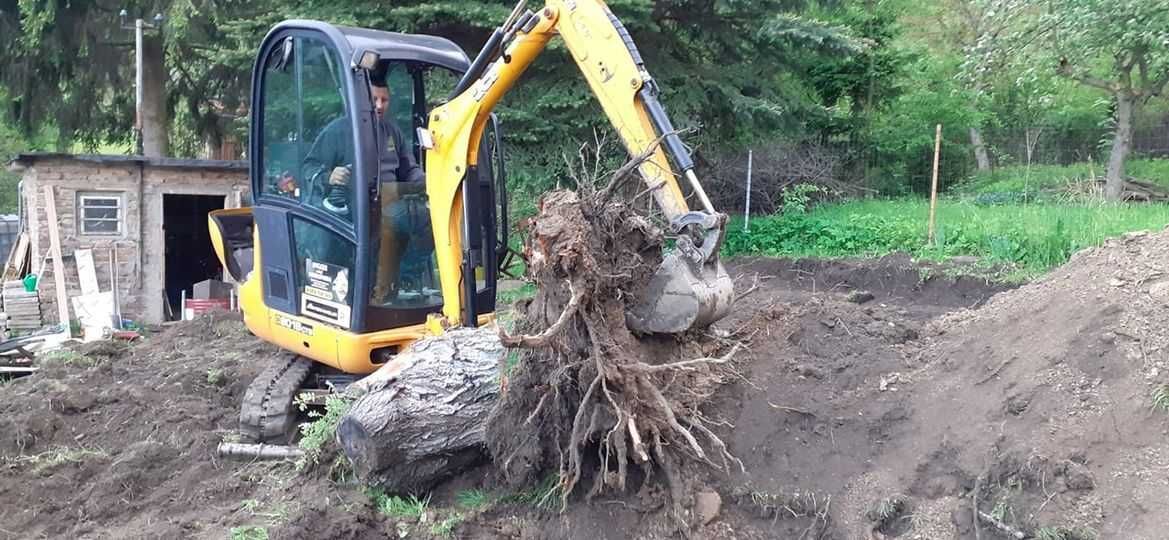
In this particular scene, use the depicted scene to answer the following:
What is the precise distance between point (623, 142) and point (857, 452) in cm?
199

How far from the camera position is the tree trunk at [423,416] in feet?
15.6

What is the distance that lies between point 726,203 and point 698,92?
2.91 metres

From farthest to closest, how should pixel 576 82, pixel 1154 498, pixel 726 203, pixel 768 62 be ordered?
pixel 726 203, pixel 768 62, pixel 576 82, pixel 1154 498

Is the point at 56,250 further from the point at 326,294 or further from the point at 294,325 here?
the point at 326,294

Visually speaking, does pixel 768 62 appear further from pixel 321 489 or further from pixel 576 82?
pixel 321 489

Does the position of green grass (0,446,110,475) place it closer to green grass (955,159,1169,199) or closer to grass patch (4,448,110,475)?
grass patch (4,448,110,475)

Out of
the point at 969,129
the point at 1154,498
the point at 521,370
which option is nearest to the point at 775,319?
the point at 521,370

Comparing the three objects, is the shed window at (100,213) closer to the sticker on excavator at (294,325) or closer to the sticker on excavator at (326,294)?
the sticker on excavator at (294,325)

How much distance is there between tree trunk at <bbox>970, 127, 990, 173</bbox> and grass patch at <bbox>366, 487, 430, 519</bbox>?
13774 millimetres

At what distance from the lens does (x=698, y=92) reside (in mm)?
11750

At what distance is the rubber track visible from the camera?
591cm

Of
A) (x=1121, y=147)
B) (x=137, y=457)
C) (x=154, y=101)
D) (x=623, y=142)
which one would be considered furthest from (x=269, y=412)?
(x=1121, y=147)

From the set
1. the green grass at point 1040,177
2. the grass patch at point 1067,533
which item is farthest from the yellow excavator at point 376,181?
the green grass at point 1040,177

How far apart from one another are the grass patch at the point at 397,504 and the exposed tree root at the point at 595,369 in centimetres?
60
